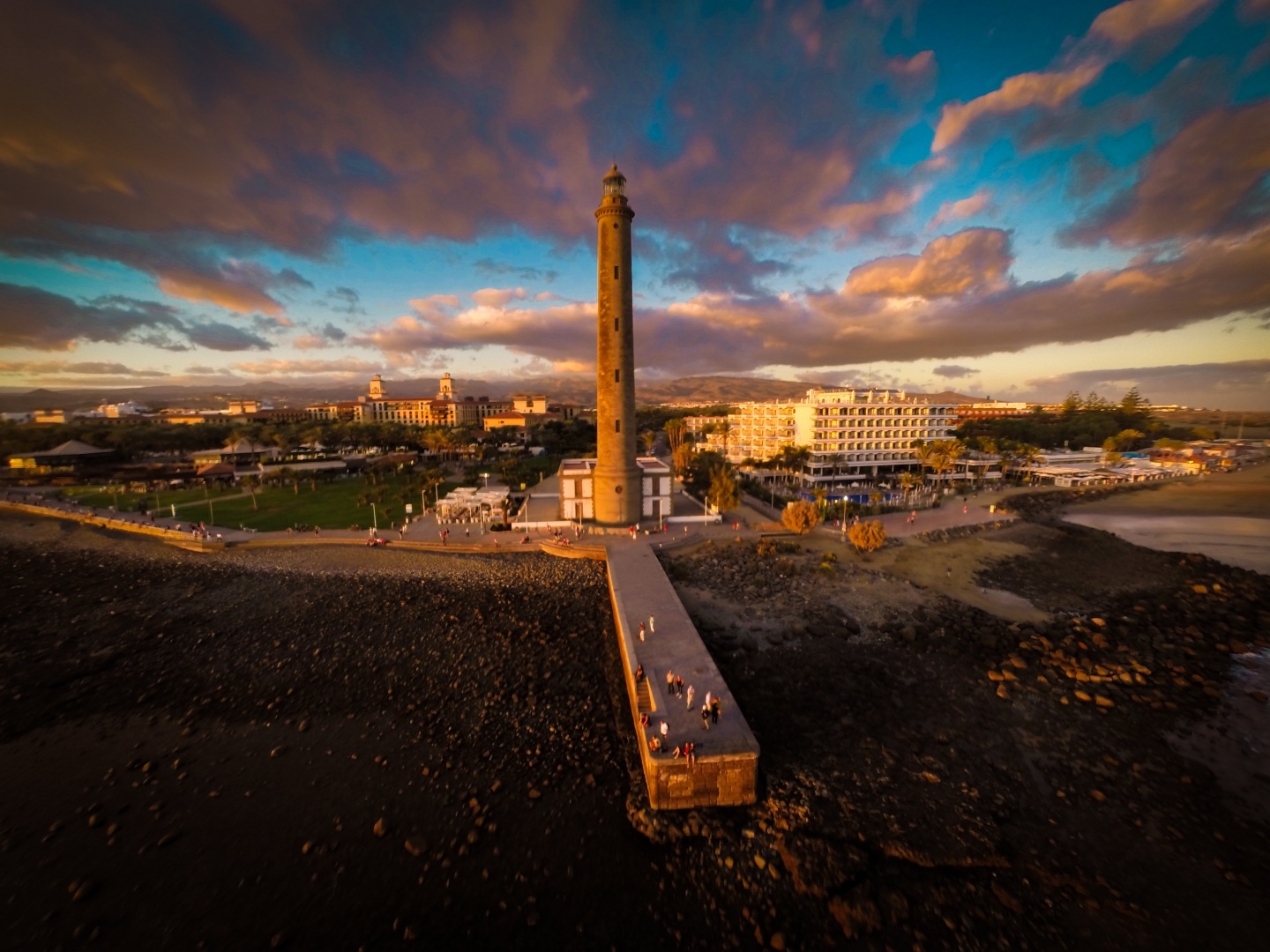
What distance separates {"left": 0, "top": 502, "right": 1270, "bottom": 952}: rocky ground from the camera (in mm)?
9992

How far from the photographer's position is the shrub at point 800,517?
33250mm

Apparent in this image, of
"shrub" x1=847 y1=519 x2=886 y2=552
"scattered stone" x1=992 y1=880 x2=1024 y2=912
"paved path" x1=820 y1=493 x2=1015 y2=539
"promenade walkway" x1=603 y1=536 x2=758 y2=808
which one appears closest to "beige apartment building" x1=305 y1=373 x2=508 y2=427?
"paved path" x1=820 y1=493 x2=1015 y2=539

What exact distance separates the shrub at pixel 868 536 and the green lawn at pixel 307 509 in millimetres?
32943

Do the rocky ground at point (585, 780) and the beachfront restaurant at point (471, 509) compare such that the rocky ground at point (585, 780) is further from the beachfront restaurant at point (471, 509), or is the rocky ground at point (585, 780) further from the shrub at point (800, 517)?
the beachfront restaurant at point (471, 509)

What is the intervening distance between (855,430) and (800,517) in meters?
34.9

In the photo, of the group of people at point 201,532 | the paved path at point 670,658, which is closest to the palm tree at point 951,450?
the paved path at point 670,658

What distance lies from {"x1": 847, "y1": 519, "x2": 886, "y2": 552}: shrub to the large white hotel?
25.1 meters

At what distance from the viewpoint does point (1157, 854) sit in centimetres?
1157

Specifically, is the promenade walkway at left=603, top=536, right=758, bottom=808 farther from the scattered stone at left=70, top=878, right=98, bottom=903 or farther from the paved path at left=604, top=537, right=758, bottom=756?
A: the scattered stone at left=70, top=878, right=98, bottom=903

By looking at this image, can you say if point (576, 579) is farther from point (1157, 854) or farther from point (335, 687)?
point (1157, 854)

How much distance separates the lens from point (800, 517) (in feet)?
109

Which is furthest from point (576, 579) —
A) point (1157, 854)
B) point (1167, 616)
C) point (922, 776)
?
point (1167, 616)

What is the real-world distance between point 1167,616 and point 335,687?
1478 inches

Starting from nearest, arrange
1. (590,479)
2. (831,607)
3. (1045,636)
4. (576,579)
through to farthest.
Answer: (1045,636), (831,607), (576,579), (590,479)
